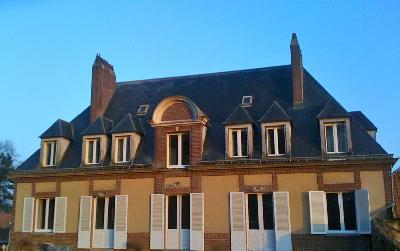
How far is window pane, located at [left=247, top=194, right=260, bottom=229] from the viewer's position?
18.0 m

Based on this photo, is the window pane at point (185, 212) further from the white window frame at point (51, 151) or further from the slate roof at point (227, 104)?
the white window frame at point (51, 151)

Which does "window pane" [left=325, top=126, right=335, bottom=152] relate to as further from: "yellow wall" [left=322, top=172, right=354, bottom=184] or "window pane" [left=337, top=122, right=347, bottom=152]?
"yellow wall" [left=322, top=172, right=354, bottom=184]

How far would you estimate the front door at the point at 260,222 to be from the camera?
1753cm

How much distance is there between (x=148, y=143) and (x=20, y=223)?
24.4ft

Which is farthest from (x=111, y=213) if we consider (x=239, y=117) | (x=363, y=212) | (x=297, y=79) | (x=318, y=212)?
(x=363, y=212)

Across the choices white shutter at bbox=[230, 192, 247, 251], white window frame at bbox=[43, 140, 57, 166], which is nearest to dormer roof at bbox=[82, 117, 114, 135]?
white window frame at bbox=[43, 140, 57, 166]

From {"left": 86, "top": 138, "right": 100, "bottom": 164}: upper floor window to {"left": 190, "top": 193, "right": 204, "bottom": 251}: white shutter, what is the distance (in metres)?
5.39

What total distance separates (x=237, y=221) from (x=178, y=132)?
485cm

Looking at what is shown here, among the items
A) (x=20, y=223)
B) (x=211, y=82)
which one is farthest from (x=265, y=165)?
(x=20, y=223)

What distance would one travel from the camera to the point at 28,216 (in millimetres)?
20953

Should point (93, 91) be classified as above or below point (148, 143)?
Result: above

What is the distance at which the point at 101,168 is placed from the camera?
2020cm

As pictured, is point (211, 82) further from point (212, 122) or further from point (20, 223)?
point (20, 223)

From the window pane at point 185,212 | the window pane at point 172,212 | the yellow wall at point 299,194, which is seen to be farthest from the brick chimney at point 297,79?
the window pane at point 172,212
